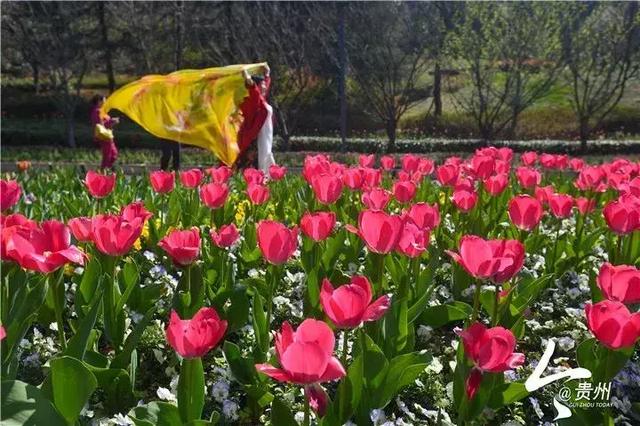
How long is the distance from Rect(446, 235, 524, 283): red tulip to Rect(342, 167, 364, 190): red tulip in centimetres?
179

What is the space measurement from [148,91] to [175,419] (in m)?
7.33

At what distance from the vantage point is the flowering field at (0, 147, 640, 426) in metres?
1.46

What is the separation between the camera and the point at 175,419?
1510 mm

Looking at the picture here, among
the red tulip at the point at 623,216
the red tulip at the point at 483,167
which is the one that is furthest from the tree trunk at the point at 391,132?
the red tulip at the point at 623,216

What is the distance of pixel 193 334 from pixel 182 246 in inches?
28.6

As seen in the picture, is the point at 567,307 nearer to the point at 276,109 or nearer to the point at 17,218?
the point at 17,218

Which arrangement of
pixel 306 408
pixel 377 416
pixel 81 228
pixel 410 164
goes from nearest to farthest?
pixel 306 408, pixel 377 416, pixel 81 228, pixel 410 164

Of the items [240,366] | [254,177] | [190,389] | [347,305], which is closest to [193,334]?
[190,389]

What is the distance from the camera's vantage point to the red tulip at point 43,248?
180 cm

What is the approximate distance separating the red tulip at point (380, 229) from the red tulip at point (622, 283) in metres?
0.55

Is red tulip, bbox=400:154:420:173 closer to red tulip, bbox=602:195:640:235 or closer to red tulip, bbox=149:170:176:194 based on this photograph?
red tulip, bbox=149:170:176:194

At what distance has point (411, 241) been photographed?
2115 millimetres

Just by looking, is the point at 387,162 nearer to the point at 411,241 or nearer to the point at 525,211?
the point at 525,211

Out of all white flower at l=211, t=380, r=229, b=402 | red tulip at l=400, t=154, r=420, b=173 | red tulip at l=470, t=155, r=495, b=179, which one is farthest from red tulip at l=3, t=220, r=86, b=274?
red tulip at l=400, t=154, r=420, b=173
